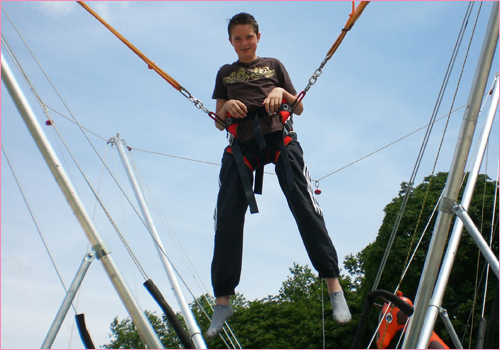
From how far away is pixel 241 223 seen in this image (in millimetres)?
3498

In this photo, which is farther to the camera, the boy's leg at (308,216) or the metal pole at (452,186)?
the boy's leg at (308,216)

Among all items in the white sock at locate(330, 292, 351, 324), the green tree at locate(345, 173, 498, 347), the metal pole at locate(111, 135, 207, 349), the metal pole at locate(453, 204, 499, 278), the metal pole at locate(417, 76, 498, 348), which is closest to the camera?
the metal pole at locate(417, 76, 498, 348)

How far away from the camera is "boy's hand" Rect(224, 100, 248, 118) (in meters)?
3.50

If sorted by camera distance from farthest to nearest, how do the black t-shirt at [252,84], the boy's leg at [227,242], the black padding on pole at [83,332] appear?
1. the black t-shirt at [252,84]
2. the boy's leg at [227,242]
3. the black padding on pole at [83,332]

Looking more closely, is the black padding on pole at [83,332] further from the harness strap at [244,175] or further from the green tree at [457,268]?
the green tree at [457,268]

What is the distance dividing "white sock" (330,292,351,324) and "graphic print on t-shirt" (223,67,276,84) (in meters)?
1.32

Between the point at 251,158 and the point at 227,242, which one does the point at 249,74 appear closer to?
the point at 251,158

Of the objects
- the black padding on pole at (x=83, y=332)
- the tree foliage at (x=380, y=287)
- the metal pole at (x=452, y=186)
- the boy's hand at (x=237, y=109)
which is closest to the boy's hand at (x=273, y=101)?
the boy's hand at (x=237, y=109)

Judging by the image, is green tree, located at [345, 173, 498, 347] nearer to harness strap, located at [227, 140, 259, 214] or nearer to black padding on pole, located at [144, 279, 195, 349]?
harness strap, located at [227, 140, 259, 214]

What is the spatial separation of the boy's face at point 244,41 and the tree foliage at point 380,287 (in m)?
5.08

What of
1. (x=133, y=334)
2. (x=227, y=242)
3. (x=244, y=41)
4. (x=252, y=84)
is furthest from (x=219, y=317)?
(x=133, y=334)

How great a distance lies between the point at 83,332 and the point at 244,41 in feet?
6.38

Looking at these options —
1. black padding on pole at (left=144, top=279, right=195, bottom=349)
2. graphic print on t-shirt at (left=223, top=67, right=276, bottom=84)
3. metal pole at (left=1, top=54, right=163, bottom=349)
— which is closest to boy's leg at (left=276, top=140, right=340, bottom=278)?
graphic print on t-shirt at (left=223, top=67, right=276, bottom=84)

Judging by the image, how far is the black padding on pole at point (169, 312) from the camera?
2518 mm
